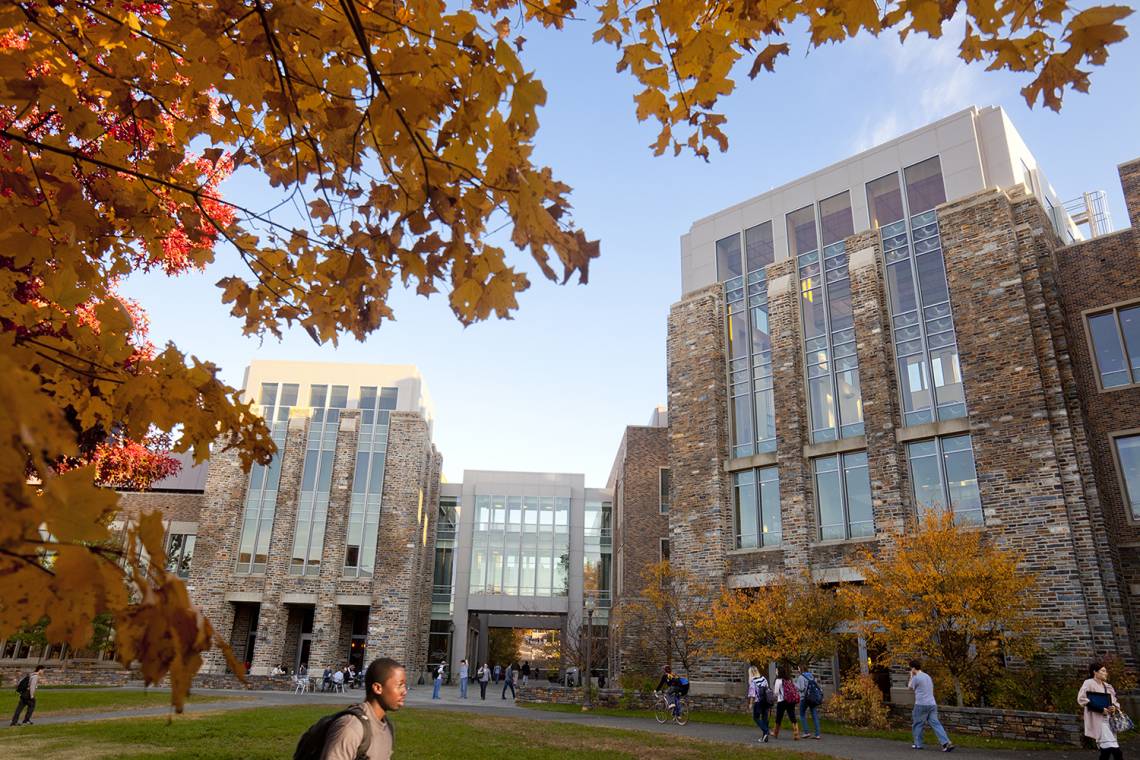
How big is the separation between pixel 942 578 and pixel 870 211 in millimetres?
13103

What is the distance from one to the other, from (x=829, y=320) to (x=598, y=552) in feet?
78.3

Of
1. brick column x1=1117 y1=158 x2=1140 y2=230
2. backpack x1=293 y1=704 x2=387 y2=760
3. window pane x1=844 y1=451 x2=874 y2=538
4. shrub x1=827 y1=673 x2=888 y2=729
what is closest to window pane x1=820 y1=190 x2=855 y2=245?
brick column x1=1117 y1=158 x2=1140 y2=230

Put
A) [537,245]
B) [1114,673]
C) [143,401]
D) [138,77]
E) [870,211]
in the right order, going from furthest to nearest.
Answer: [870,211] → [1114,673] → [138,77] → [143,401] → [537,245]

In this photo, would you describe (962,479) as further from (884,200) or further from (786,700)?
(884,200)

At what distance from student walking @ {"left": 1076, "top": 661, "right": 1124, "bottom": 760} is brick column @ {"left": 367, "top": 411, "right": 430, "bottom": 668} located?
3010 centimetres

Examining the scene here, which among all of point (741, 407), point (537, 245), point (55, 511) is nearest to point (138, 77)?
point (537, 245)

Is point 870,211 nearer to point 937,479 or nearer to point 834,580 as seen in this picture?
point 937,479

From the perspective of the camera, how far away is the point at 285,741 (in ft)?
39.6

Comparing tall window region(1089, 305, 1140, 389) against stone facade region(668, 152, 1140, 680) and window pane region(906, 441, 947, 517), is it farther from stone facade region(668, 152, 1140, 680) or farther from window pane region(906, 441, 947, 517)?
window pane region(906, 441, 947, 517)

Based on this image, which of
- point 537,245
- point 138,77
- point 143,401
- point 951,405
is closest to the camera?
point 537,245

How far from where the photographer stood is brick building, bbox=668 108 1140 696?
61.1ft

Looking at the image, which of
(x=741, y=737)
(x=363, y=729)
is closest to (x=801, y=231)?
(x=741, y=737)

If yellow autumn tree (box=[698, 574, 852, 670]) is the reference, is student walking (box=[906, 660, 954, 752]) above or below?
below

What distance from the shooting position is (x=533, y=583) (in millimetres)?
42250
